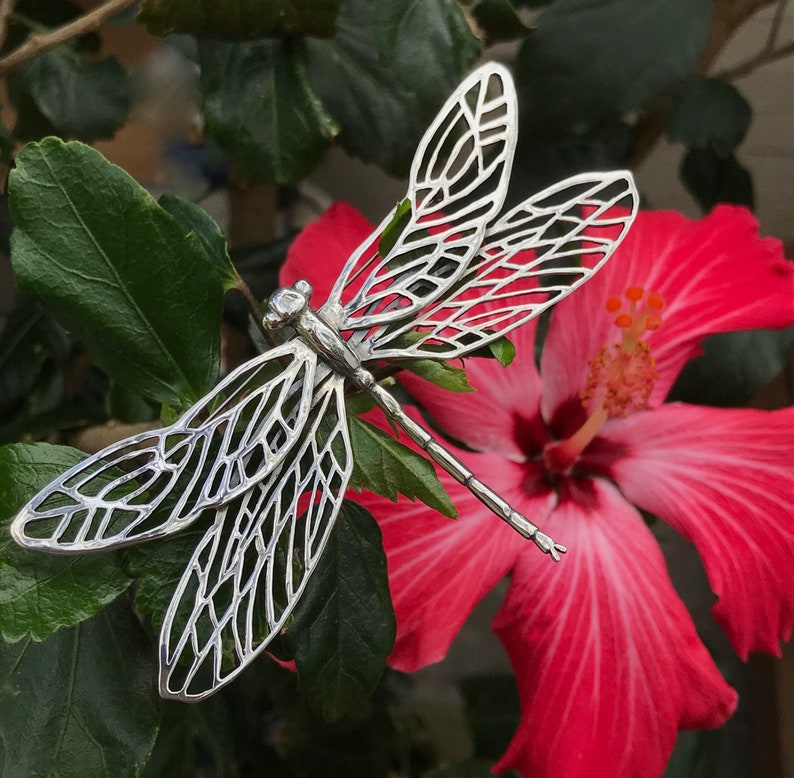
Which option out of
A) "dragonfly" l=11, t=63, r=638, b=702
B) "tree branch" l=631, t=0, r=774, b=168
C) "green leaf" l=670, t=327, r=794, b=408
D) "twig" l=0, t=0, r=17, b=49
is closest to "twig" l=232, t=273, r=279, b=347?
"dragonfly" l=11, t=63, r=638, b=702

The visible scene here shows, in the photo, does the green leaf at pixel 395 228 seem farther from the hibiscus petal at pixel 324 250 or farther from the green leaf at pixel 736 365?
the green leaf at pixel 736 365

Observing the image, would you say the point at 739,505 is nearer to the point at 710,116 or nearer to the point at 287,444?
the point at 287,444

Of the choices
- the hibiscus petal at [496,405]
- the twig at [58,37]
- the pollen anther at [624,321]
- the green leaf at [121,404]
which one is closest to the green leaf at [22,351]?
the green leaf at [121,404]

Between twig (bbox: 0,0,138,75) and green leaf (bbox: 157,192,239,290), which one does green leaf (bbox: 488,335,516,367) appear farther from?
twig (bbox: 0,0,138,75)

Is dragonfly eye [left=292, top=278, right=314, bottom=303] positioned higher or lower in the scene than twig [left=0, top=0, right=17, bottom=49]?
lower

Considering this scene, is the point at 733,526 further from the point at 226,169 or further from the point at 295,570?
the point at 226,169
